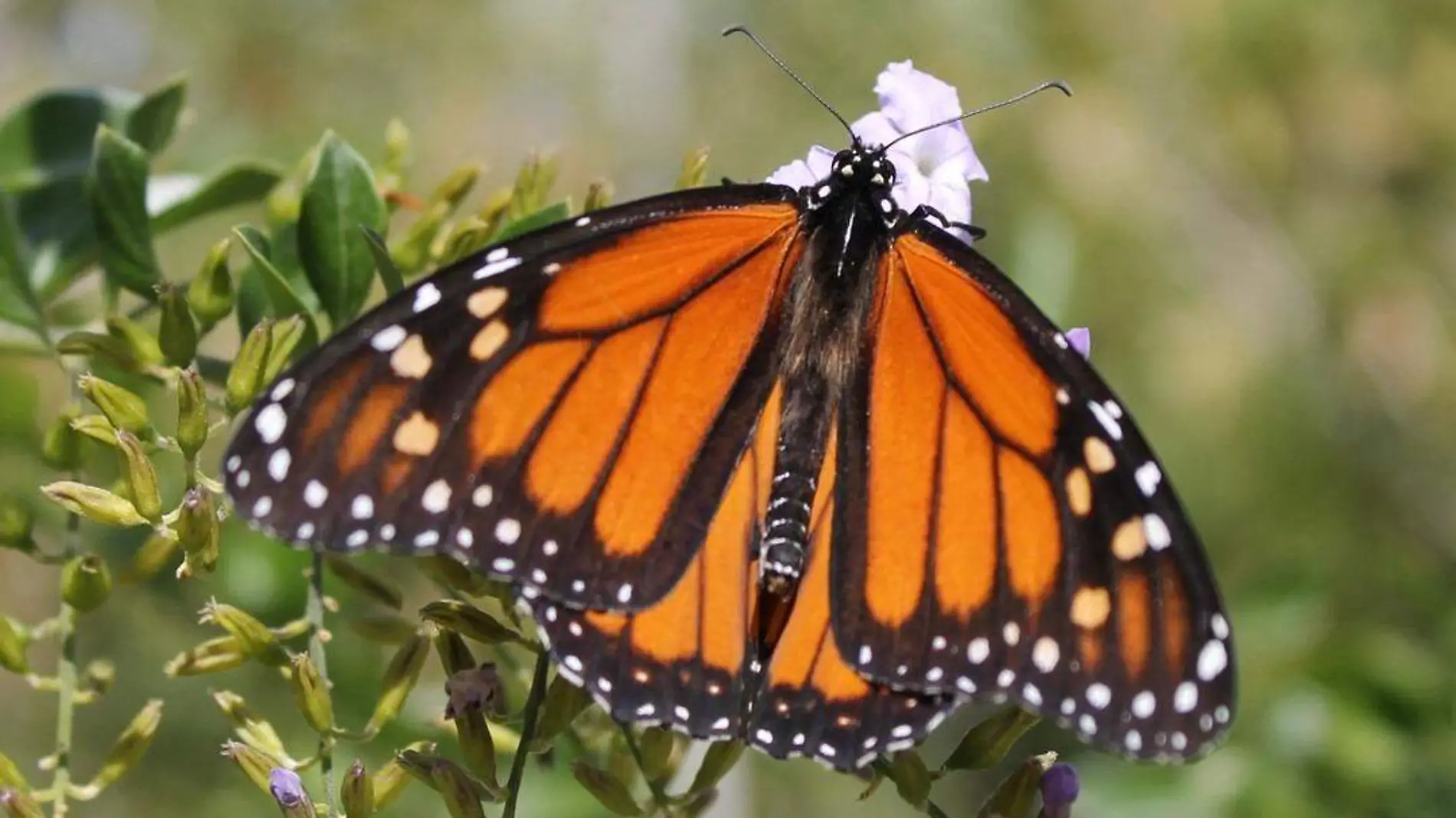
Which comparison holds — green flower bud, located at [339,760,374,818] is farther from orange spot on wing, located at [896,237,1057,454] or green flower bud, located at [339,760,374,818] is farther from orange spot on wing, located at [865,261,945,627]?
orange spot on wing, located at [896,237,1057,454]

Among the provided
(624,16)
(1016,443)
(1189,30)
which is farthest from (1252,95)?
(1016,443)

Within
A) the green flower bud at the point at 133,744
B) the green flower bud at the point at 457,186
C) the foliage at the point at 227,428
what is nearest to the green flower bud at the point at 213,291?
the foliage at the point at 227,428

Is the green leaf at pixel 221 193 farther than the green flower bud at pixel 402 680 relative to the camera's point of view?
Yes

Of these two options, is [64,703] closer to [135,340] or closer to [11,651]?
[11,651]

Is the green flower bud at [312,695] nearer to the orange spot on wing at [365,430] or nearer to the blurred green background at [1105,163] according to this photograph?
the orange spot on wing at [365,430]

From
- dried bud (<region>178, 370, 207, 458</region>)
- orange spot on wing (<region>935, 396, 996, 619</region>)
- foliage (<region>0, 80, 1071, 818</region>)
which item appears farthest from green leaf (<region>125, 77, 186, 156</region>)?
orange spot on wing (<region>935, 396, 996, 619</region>)

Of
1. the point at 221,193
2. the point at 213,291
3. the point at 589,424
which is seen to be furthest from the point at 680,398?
the point at 221,193
